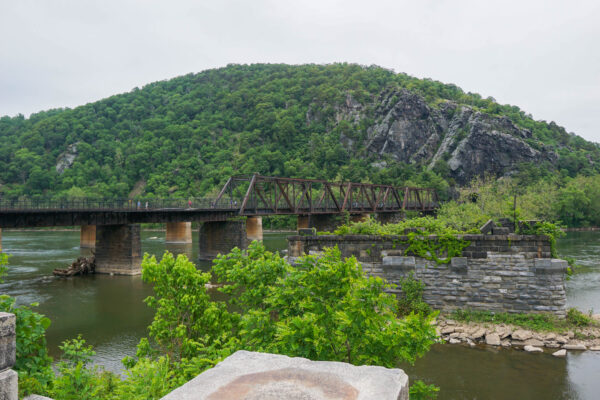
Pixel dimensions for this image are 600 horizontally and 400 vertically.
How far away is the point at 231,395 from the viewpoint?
349 cm

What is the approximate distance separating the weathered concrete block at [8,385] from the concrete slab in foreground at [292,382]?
4.23 ft

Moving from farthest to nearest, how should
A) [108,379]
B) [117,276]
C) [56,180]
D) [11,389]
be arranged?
1. [56,180]
2. [117,276]
3. [108,379]
4. [11,389]

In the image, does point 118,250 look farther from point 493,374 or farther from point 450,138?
point 450,138

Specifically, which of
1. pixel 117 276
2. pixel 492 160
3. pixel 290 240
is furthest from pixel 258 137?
pixel 290 240

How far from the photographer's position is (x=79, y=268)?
3222 centimetres

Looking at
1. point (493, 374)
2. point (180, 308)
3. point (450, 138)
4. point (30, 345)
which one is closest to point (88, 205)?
point (180, 308)

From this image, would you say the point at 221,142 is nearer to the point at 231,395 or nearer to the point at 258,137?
the point at 258,137

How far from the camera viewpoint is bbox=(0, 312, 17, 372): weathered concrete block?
3.36 meters

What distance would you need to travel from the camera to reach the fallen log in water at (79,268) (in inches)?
1232

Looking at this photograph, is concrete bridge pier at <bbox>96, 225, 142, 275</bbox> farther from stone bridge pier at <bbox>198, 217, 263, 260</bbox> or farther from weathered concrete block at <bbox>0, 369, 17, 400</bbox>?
weathered concrete block at <bbox>0, 369, 17, 400</bbox>

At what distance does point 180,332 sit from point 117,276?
28.1 m

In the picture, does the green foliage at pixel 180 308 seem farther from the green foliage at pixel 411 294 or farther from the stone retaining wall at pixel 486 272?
the green foliage at pixel 411 294

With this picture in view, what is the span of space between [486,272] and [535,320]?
224 cm

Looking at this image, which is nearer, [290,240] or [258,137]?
[290,240]
